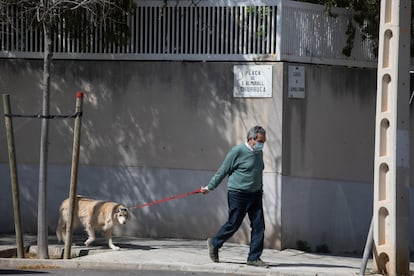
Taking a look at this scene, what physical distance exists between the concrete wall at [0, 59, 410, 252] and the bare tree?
539 millimetres

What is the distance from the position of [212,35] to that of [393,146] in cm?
416

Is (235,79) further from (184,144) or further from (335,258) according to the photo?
(335,258)

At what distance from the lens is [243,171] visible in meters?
11.4

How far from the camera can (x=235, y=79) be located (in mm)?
13625

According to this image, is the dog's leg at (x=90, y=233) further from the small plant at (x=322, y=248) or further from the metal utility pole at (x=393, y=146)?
the metal utility pole at (x=393, y=146)

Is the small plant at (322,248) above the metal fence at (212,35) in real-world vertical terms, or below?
below

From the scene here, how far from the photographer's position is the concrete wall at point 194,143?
13.6m

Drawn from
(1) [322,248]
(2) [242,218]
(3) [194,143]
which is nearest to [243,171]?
(2) [242,218]

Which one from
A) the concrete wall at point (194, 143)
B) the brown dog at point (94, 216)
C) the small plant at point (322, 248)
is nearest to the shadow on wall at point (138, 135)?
the concrete wall at point (194, 143)

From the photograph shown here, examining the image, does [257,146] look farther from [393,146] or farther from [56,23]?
[56,23]

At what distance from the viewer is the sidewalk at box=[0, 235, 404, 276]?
36.9ft

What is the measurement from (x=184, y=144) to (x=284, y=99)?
1.79 m

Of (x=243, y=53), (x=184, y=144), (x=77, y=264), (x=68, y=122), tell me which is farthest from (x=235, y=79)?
(x=77, y=264)

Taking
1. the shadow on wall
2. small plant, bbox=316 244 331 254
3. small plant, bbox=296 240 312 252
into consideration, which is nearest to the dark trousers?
the shadow on wall
